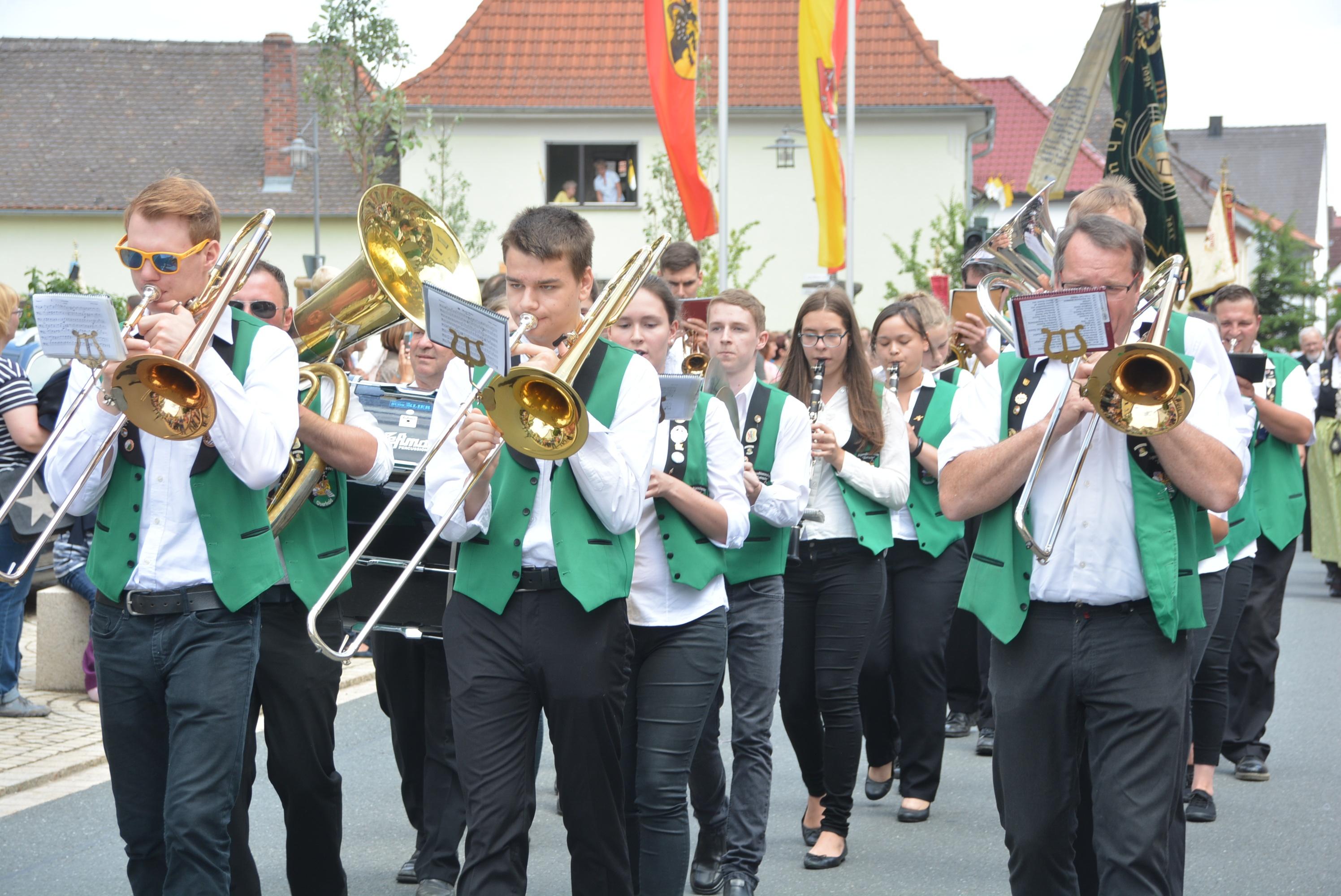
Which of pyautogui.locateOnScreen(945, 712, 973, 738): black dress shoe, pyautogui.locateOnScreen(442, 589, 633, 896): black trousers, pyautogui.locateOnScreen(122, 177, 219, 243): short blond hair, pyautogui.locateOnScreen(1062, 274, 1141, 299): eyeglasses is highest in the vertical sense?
pyautogui.locateOnScreen(122, 177, 219, 243): short blond hair

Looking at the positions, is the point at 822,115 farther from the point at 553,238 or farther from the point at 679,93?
the point at 553,238

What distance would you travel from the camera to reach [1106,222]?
12.5ft

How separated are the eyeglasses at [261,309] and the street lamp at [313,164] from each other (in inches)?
617

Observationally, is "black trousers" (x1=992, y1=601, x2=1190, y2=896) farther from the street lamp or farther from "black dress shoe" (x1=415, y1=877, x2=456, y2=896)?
the street lamp

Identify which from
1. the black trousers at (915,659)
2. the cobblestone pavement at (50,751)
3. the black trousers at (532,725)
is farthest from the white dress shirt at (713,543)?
the cobblestone pavement at (50,751)

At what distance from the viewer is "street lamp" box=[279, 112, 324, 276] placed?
26906mm

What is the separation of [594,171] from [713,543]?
84.4 ft

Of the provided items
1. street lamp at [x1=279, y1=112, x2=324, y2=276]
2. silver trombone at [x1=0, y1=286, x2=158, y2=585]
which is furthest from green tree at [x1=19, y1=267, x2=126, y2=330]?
silver trombone at [x1=0, y1=286, x2=158, y2=585]

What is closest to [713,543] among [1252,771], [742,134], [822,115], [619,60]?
[1252,771]

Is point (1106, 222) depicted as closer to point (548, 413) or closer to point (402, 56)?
point (548, 413)

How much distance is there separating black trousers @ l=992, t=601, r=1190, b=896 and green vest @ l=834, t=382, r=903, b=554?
2060mm

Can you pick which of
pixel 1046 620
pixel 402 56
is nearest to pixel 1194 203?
pixel 402 56

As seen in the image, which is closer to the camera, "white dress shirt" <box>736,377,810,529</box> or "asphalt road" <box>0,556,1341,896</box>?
"white dress shirt" <box>736,377,810,529</box>

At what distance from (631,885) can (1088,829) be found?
1.26 m
